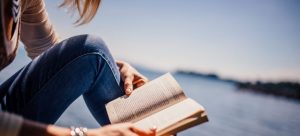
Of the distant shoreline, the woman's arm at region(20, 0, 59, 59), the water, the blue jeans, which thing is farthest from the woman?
the distant shoreline

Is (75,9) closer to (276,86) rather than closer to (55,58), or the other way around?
(55,58)

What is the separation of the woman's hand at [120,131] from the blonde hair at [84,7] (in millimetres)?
498

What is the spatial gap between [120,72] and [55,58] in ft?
0.73

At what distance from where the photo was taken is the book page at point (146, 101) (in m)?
0.80

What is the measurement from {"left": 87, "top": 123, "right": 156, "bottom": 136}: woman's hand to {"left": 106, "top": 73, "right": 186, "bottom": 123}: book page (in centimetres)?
12

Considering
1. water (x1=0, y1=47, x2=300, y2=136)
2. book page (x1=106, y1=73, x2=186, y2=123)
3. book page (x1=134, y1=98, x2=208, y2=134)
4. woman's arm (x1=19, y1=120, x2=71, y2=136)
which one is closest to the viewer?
woman's arm (x1=19, y1=120, x2=71, y2=136)

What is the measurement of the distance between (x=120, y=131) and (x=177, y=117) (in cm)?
13

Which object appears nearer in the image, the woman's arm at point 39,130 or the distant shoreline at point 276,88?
the woman's arm at point 39,130

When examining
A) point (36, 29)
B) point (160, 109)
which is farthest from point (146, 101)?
point (36, 29)

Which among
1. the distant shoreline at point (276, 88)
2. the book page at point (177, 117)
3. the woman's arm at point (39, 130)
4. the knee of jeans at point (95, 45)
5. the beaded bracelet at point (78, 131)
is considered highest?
the knee of jeans at point (95, 45)

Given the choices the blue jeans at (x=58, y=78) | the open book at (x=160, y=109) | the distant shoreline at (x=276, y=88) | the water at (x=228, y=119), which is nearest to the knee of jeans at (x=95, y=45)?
the blue jeans at (x=58, y=78)

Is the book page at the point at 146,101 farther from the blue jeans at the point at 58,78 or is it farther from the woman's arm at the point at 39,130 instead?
the woman's arm at the point at 39,130

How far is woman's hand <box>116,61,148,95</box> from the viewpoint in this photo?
89 centimetres

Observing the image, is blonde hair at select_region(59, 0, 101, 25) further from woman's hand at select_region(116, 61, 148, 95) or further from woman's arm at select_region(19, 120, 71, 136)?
woman's arm at select_region(19, 120, 71, 136)
